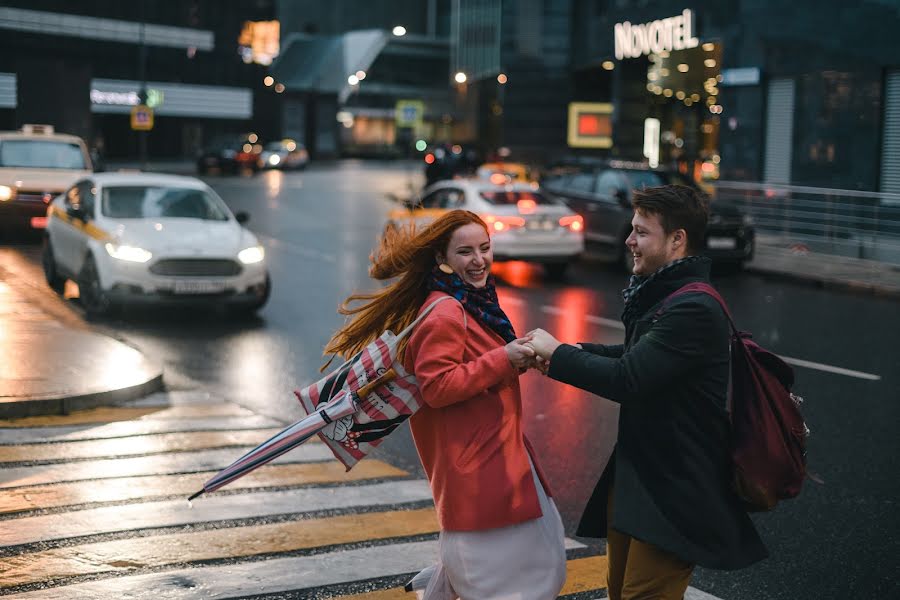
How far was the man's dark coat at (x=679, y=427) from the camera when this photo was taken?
12.0 ft

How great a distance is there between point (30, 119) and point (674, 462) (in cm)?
5652

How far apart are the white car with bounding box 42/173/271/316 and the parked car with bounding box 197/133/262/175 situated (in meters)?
39.9

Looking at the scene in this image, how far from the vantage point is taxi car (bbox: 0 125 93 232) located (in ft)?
69.6

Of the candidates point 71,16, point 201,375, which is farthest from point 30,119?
point 201,375

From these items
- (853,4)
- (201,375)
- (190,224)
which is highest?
(853,4)

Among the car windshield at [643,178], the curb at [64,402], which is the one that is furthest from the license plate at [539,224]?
the curb at [64,402]

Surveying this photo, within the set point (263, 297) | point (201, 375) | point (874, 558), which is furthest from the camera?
point (263, 297)

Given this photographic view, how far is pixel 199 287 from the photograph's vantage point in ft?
44.5

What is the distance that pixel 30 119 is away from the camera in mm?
55844

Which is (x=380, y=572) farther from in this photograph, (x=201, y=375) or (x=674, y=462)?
(x=201, y=375)

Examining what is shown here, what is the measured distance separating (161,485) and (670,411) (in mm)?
3975

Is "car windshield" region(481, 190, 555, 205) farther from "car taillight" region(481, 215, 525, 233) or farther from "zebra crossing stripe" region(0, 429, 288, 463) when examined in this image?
"zebra crossing stripe" region(0, 429, 288, 463)

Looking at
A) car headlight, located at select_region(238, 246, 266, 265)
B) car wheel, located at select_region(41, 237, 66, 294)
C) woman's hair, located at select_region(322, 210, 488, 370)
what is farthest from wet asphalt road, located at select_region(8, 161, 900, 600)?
woman's hair, located at select_region(322, 210, 488, 370)

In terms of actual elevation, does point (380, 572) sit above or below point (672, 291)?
below
